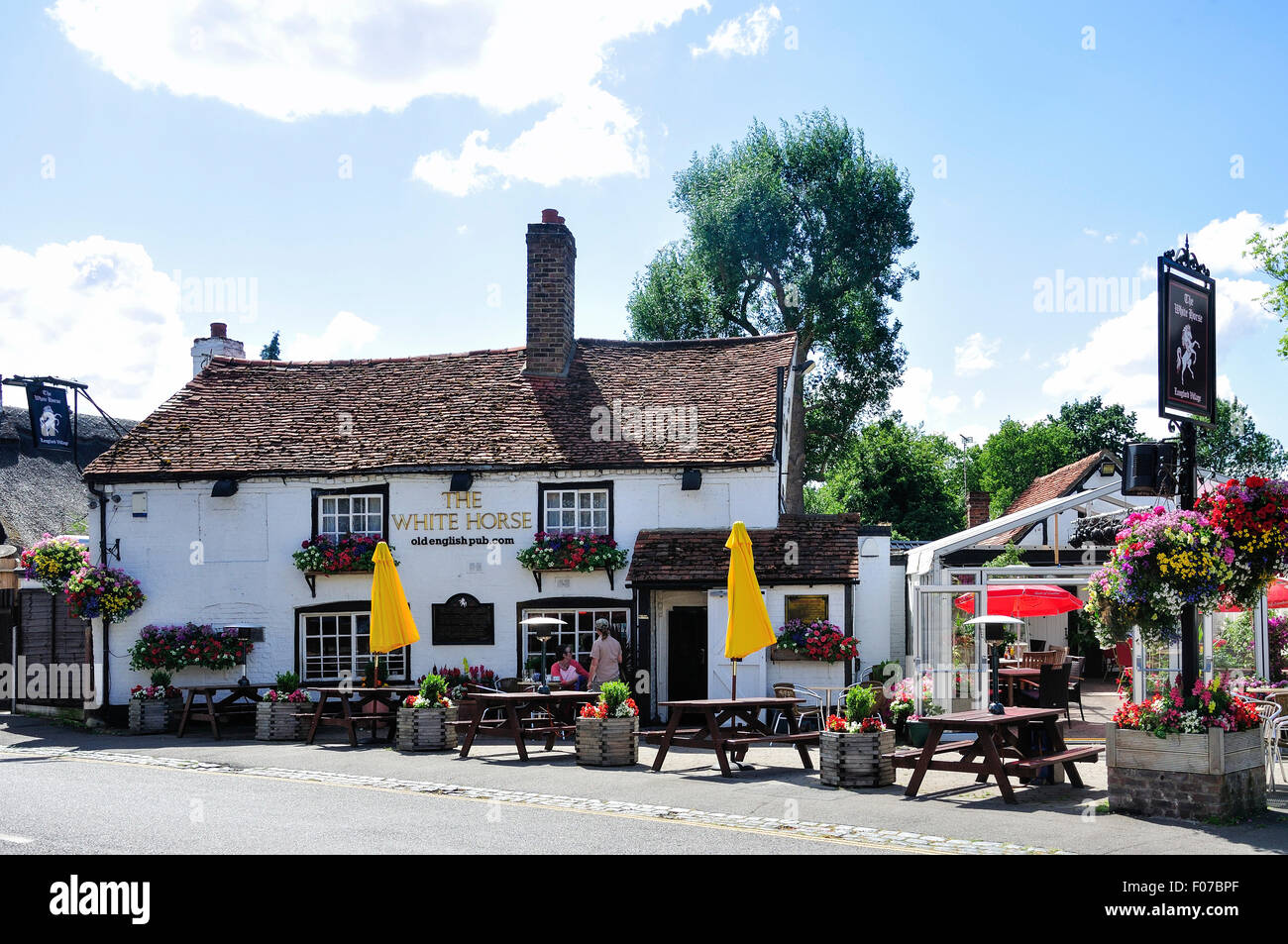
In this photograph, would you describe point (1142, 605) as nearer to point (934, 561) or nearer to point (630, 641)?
point (934, 561)

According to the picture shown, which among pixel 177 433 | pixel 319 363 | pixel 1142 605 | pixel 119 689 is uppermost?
pixel 319 363

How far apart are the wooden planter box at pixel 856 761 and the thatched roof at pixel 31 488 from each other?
2309 centimetres

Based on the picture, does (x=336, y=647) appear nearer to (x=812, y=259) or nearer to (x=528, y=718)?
(x=528, y=718)

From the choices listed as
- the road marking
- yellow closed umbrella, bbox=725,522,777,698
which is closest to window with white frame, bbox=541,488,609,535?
yellow closed umbrella, bbox=725,522,777,698

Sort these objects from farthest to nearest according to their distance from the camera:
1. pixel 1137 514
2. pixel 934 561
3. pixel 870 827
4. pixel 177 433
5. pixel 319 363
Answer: pixel 319 363, pixel 177 433, pixel 934 561, pixel 1137 514, pixel 870 827

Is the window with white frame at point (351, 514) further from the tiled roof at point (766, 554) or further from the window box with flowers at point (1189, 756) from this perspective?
the window box with flowers at point (1189, 756)

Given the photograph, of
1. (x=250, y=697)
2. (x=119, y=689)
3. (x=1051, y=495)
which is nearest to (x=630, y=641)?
(x=250, y=697)

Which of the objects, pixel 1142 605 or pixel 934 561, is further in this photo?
pixel 934 561

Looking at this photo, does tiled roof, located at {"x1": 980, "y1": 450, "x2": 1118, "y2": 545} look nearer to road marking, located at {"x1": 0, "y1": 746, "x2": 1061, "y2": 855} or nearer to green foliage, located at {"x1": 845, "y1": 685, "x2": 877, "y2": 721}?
green foliage, located at {"x1": 845, "y1": 685, "x2": 877, "y2": 721}

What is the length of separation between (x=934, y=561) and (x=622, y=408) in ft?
24.5

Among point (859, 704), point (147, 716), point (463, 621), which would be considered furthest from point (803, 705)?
point (147, 716)

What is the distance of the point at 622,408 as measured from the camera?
69.7ft

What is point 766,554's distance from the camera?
18.7 m

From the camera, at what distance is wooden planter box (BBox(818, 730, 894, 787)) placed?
40.1 ft
